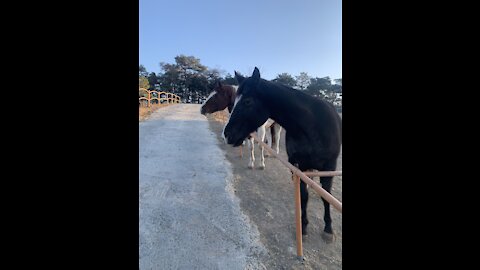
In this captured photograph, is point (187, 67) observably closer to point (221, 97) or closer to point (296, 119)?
point (221, 97)

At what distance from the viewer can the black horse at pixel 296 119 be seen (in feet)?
7.08

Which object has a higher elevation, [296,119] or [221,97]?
[221,97]

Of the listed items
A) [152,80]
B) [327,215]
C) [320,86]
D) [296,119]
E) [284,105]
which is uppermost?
[152,80]

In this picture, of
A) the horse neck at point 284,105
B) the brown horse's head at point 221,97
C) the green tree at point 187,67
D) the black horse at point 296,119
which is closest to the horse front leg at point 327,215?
the black horse at point 296,119

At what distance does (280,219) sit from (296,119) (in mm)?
1254

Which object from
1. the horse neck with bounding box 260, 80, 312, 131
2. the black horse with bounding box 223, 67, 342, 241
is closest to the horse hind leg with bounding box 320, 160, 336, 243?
the black horse with bounding box 223, 67, 342, 241

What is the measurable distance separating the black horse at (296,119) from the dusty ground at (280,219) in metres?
0.22

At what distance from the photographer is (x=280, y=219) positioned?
2.68m

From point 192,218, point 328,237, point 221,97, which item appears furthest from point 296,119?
point 221,97

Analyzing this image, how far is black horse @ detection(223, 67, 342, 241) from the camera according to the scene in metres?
2.16
